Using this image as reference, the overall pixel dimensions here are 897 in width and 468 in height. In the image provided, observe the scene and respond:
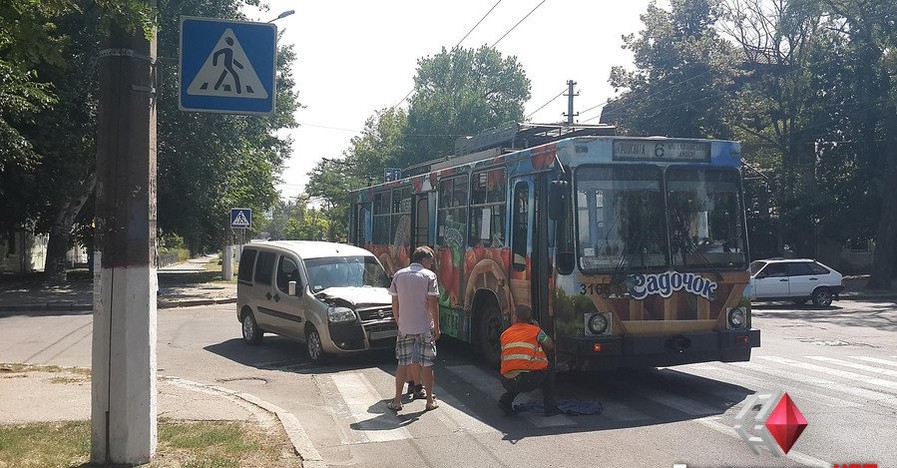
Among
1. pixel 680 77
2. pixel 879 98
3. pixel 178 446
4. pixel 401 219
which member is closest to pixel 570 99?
pixel 680 77

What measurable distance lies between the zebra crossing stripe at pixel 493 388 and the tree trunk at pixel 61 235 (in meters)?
21.9

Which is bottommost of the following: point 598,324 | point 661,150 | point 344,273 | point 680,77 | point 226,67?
point 598,324

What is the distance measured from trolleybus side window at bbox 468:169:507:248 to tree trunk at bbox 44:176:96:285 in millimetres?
21342

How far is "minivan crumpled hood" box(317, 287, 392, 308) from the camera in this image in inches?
491

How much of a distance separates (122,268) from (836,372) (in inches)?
383

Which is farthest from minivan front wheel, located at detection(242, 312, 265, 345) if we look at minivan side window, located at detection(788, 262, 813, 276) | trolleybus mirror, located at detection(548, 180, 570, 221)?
minivan side window, located at detection(788, 262, 813, 276)

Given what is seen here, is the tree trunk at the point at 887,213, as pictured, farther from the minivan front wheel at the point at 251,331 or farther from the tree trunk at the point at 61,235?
the tree trunk at the point at 61,235

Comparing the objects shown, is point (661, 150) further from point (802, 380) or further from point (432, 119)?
point (432, 119)

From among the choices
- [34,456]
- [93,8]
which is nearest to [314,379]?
[34,456]

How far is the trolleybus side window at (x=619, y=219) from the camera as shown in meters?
9.46

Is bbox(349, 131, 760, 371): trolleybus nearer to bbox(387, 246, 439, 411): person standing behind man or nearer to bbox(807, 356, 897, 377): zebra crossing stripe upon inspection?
bbox(387, 246, 439, 411): person standing behind man

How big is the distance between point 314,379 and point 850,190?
3153cm

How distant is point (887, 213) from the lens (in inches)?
1324

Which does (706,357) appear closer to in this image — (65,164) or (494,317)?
(494,317)
